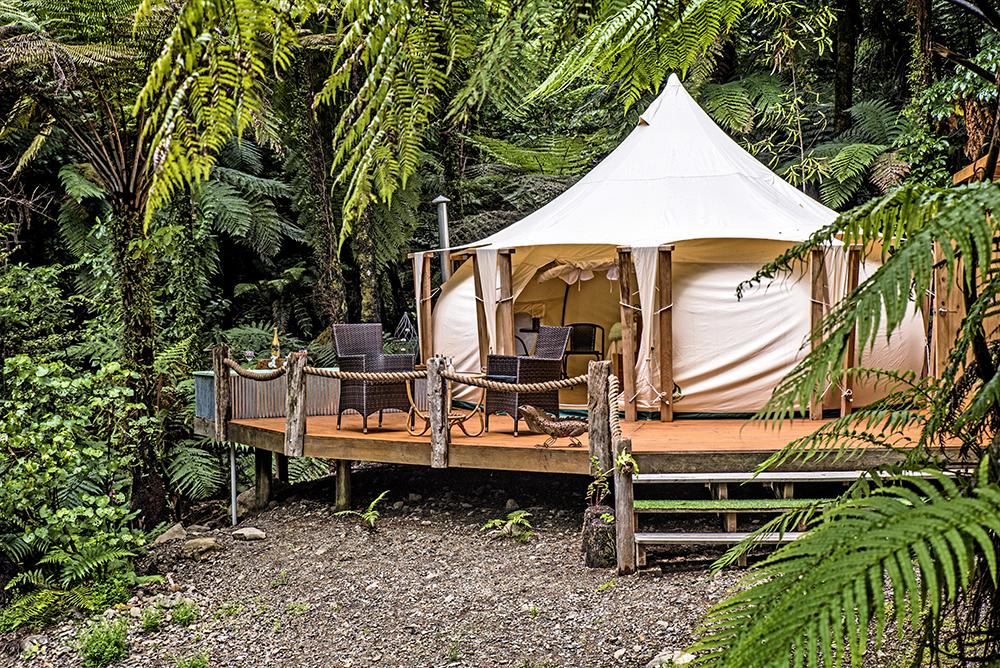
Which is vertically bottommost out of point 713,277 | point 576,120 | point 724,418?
point 724,418

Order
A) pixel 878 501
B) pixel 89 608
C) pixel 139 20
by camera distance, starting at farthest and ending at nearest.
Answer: pixel 89 608
pixel 139 20
pixel 878 501

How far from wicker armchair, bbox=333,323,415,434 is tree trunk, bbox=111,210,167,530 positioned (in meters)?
1.54

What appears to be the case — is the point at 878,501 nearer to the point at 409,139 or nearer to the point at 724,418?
the point at 409,139

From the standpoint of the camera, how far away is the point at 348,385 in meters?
6.71

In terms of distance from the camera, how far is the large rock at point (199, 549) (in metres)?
6.06

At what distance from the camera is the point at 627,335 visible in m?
7.26

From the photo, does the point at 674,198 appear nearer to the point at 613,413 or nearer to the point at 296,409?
the point at 613,413

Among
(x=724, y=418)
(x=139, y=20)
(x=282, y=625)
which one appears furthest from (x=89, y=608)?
(x=724, y=418)

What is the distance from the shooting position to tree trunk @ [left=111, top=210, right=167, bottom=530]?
6086mm

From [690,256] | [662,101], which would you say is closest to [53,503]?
[690,256]

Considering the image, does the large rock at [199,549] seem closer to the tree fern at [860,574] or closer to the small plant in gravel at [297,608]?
the small plant in gravel at [297,608]

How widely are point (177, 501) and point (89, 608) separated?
2.29 metres

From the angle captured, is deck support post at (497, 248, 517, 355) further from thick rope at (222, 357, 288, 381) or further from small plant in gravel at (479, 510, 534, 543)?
thick rope at (222, 357, 288, 381)

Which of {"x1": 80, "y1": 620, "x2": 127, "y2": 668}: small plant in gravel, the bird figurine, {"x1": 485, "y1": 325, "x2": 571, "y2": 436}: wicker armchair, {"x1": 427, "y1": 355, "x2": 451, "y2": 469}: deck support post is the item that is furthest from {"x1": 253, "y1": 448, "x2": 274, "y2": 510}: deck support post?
{"x1": 80, "y1": 620, "x2": 127, "y2": 668}: small plant in gravel
